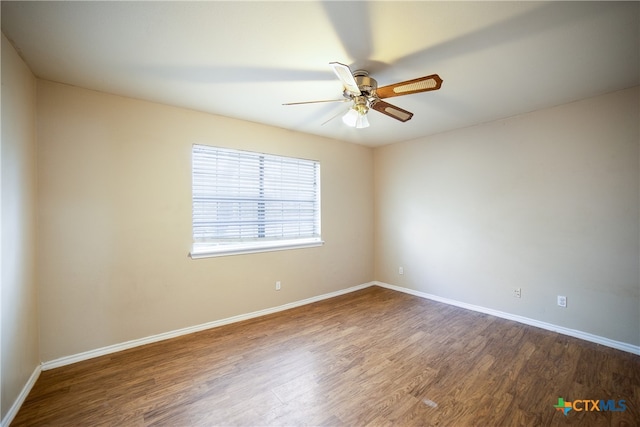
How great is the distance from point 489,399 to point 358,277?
8.81 feet

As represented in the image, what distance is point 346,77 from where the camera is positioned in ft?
5.61

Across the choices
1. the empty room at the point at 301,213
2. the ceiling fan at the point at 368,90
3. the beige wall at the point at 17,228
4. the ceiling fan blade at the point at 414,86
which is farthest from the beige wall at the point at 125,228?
the ceiling fan blade at the point at 414,86

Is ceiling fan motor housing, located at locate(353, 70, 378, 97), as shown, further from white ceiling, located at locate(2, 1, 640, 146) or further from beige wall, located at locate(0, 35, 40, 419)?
beige wall, located at locate(0, 35, 40, 419)

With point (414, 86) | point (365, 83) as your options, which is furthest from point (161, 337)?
point (414, 86)

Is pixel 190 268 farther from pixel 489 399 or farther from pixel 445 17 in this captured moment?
pixel 445 17

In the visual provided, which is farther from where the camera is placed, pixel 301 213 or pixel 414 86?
pixel 301 213

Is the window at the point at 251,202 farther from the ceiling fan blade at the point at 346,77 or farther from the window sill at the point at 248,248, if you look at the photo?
the ceiling fan blade at the point at 346,77

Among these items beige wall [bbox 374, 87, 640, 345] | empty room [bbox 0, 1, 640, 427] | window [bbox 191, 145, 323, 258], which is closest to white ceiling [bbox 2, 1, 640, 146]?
empty room [bbox 0, 1, 640, 427]

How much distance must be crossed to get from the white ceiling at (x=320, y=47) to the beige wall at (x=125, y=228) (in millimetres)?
327

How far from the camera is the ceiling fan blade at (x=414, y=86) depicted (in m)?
1.62

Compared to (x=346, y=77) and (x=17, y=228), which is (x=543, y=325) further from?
(x=17, y=228)

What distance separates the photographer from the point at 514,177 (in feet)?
10.2

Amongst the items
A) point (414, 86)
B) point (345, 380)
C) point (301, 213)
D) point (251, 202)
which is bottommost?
point (345, 380)

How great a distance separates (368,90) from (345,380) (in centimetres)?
226
